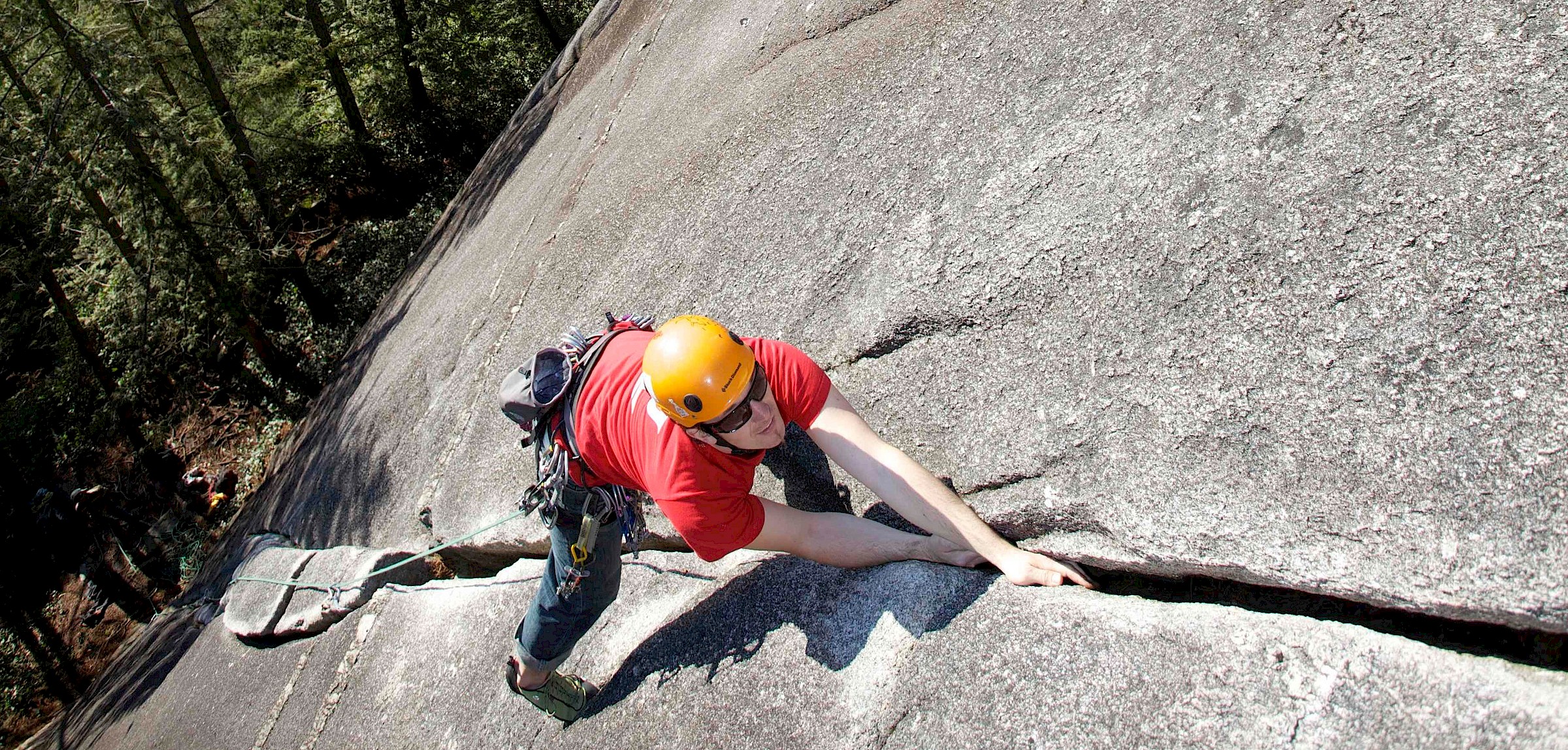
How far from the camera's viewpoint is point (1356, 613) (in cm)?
224

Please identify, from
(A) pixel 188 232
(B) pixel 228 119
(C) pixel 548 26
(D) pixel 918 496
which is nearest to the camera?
(D) pixel 918 496

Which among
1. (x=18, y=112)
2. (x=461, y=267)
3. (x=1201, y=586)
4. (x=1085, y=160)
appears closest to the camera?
(x=1201, y=586)

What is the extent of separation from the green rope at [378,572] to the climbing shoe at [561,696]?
0.61m

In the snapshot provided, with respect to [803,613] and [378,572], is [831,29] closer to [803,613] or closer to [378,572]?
[803,613]

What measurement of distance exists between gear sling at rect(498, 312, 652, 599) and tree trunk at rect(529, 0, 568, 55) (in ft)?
39.9

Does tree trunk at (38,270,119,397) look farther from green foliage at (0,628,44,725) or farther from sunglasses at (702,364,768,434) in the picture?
sunglasses at (702,364,768,434)

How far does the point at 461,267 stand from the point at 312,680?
3448mm

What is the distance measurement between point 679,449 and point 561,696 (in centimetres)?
119

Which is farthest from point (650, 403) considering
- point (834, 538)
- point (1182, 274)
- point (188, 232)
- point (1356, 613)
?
point (188, 232)

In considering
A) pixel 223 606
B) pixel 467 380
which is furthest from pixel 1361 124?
pixel 223 606

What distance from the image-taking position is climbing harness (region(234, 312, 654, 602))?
3076mm

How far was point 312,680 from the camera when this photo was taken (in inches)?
181

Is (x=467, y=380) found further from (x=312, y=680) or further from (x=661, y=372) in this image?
(x=661, y=372)

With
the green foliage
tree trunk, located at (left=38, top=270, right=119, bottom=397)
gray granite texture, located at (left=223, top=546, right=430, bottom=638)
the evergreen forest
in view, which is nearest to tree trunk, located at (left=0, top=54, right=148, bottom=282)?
the evergreen forest
